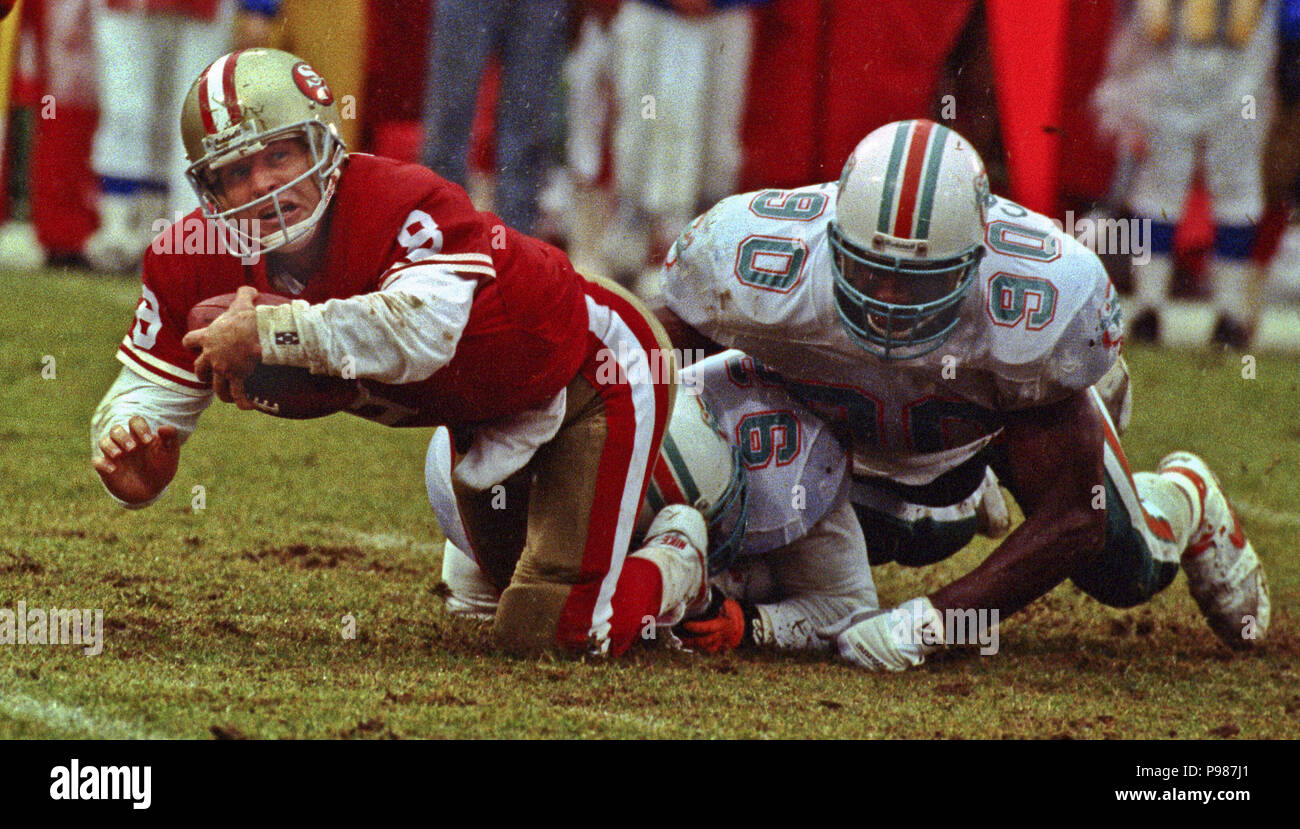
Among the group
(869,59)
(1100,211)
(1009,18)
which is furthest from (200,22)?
(1100,211)

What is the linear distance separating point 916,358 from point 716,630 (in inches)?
29.4

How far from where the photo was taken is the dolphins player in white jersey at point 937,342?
362 cm

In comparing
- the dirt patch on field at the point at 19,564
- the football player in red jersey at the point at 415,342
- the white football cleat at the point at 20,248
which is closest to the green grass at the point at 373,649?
the dirt patch on field at the point at 19,564

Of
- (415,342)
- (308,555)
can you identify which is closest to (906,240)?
(415,342)

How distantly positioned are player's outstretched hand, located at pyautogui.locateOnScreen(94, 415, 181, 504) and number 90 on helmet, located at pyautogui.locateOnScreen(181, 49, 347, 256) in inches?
15.3

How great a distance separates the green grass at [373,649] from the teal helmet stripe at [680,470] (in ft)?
1.28

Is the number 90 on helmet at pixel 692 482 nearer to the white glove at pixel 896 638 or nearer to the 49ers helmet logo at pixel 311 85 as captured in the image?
the white glove at pixel 896 638

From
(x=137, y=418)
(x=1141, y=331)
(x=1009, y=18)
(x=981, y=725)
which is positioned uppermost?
(x=1009, y=18)

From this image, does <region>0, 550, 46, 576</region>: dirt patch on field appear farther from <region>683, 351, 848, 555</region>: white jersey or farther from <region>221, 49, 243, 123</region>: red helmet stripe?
<region>683, 351, 848, 555</region>: white jersey

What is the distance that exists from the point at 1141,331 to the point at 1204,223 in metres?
2.10

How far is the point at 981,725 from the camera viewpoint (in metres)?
3.27

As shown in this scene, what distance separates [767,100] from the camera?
8.22 meters
